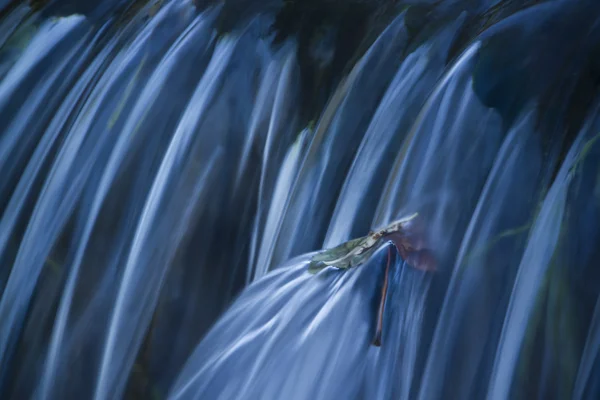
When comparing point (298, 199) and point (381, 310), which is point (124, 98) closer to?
point (298, 199)

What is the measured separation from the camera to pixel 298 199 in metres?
1.57

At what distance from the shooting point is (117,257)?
5.50 ft

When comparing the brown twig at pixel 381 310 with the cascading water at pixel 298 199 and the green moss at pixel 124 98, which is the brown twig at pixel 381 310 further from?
the green moss at pixel 124 98

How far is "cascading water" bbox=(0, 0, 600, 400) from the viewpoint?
1294 mm

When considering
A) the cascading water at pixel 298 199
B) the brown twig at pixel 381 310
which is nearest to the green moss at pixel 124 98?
the cascading water at pixel 298 199

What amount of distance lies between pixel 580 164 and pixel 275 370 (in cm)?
53

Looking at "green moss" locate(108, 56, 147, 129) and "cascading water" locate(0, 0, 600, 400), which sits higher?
"green moss" locate(108, 56, 147, 129)

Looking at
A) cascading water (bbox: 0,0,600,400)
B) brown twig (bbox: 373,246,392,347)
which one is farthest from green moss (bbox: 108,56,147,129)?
brown twig (bbox: 373,246,392,347)

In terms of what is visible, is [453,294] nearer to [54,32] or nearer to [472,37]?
[472,37]

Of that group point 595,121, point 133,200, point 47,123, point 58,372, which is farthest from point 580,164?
point 47,123

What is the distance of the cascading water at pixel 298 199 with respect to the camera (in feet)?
4.25

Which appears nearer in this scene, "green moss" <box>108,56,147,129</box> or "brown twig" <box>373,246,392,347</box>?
"brown twig" <box>373,246,392,347</box>

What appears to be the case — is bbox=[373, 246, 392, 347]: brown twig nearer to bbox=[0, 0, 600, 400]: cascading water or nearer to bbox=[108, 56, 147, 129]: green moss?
bbox=[0, 0, 600, 400]: cascading water

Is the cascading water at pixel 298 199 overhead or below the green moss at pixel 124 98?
below
